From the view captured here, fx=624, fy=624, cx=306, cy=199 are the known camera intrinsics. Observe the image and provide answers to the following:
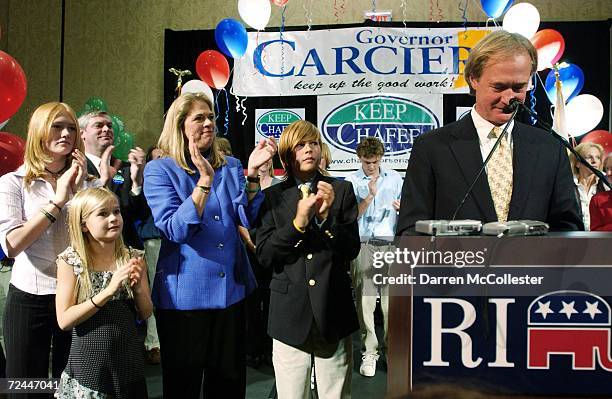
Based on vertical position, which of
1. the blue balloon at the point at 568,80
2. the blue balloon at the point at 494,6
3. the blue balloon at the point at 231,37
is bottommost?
the blue balloon at the point at 568,80

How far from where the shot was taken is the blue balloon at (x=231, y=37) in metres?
5.70

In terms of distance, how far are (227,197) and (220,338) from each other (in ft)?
1.63

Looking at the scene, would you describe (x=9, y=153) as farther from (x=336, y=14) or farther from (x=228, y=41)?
(x=336, y=14)

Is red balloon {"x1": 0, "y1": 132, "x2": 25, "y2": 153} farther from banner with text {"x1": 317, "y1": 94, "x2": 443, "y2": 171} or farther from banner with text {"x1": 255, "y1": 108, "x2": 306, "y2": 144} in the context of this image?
banner with text {"x1": 317, "y1": 94, "x2": 443, "y2": 171}

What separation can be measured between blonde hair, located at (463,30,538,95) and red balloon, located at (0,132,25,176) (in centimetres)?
298

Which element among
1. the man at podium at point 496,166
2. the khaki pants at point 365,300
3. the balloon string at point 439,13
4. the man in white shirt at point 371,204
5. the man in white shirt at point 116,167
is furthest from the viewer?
the balloon string at point 439,13

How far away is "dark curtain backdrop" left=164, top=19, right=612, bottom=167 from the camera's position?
6.11m

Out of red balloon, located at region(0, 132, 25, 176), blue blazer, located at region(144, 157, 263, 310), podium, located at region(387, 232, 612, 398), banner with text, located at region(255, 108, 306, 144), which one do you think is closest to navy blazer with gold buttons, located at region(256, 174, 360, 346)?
blue blazer, located at region(144, 157, 263, 310)

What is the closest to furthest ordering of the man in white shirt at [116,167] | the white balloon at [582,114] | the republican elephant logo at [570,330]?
the republican elephant logo at [570,330] < the man in white shirt at [116,167] < the white balloon at [582,114]

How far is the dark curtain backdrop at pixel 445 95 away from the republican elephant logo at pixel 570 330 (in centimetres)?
531

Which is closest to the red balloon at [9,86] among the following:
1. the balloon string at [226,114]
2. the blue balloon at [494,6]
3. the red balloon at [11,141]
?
the red balloon at [11,141]

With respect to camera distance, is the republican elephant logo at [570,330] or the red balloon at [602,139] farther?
the red balloon at [602,139]

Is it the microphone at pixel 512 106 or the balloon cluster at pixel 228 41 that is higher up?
the balloon cluster at pixel 228 41

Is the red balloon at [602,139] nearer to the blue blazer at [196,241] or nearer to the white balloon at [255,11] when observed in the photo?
the white balloon at [255,11]
